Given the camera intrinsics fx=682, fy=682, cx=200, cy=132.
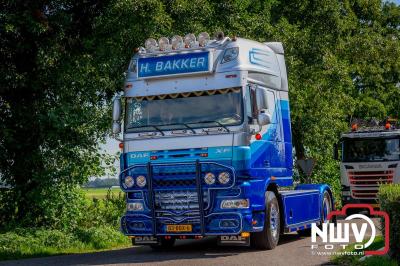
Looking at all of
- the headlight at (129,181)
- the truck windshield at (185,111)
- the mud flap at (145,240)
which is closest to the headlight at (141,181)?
the headlight at (129,181)

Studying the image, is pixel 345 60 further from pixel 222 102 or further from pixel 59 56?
pixel 222 102

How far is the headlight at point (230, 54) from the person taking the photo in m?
14.2

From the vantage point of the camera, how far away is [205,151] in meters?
13.7

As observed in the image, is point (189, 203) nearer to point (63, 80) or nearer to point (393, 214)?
point (393, 214)

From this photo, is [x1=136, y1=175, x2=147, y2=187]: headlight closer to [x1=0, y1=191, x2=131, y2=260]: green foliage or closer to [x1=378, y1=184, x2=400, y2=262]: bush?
[x1=0, y1=191, x2=131, y2=260]: green foliage

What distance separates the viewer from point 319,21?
29719mm

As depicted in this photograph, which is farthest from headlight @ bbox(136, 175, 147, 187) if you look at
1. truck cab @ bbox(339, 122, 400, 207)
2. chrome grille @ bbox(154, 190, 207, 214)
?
truck cab @ bbox(339, 122, 400, 207)

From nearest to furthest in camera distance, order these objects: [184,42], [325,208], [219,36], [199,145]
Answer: [199,145], [219,36], [184,42], [325,208]

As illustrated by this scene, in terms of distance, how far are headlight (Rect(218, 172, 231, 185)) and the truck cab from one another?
12.4m

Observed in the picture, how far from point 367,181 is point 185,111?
12967 mm

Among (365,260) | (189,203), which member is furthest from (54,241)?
(365,260)

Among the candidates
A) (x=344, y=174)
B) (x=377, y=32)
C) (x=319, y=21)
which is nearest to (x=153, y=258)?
(x=344, y=174)

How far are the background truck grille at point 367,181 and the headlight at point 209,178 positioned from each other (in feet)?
41.5

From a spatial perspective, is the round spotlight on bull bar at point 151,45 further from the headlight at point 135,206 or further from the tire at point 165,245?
the tire at point 165,245
